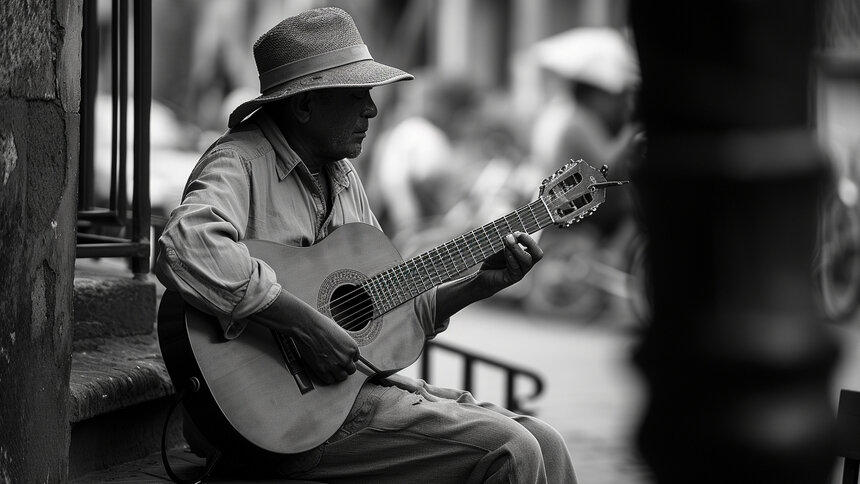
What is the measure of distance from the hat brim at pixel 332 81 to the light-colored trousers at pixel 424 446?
74 cm

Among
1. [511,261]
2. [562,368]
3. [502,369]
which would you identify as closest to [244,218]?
[511,261]

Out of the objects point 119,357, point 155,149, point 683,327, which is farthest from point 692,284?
point 155,149

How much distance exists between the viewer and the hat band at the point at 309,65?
9.25 feet

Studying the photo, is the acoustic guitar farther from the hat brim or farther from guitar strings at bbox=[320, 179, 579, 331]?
the hat brim

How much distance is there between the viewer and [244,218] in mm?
2707

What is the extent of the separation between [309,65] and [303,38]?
8cm

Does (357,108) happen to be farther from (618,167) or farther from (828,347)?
(618,167)

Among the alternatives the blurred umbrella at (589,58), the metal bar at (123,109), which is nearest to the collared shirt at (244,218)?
the metal bar at (123,109)

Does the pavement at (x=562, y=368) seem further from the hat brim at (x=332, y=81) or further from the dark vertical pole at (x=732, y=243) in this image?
the dark vertical pole at (x=732, y=243)

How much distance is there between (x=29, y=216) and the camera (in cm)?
230

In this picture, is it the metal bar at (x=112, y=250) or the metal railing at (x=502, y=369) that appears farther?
the metal railing at (x=502, y=369)

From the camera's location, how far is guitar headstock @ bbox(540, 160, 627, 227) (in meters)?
2.89

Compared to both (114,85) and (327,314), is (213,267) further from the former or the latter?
(114,85)

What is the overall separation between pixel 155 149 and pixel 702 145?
13724 millimetres
